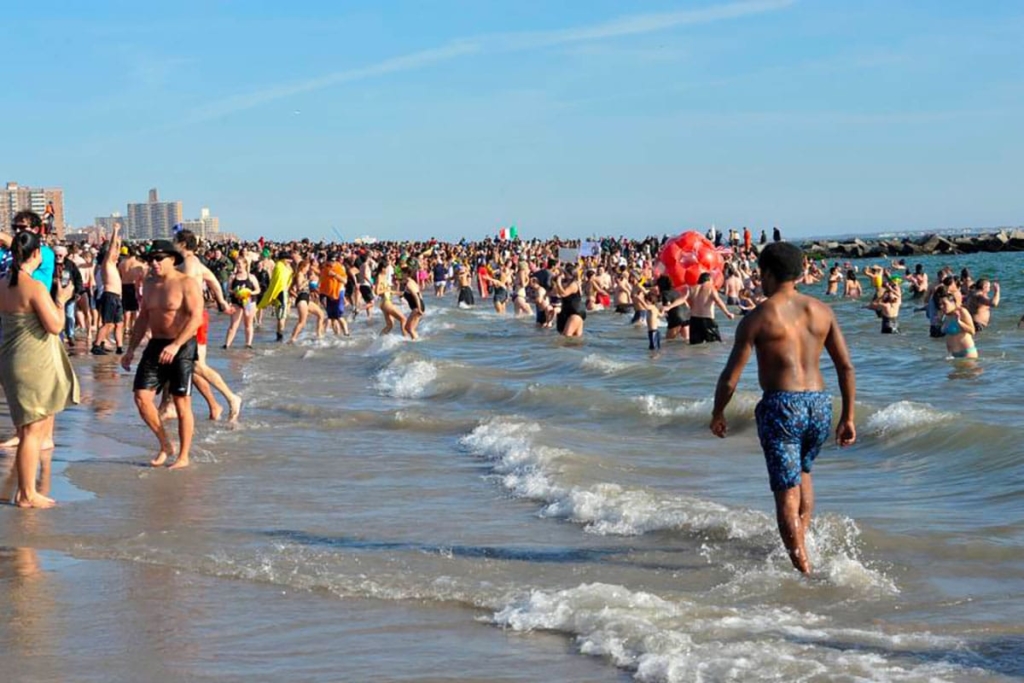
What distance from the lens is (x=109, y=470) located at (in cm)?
835

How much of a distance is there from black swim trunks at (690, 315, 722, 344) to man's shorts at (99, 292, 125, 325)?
27.1 ft

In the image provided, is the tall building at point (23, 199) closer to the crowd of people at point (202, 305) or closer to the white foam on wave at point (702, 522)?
the crowd of people at point (202, 305)

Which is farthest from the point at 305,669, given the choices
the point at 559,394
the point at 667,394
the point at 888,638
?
the point at 667,394

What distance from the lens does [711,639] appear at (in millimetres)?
4605

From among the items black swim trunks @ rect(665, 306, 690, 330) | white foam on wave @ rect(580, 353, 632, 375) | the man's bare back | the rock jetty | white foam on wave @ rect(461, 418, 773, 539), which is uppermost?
the rock jetty

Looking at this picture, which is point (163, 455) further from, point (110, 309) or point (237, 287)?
point (237, 287)

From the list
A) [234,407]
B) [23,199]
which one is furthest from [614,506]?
[23,199]

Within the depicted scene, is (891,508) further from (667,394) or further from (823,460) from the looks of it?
(667,394)

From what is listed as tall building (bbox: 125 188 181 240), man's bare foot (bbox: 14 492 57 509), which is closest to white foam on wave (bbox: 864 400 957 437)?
man's bare foot (bbox: 14 492 57 509)

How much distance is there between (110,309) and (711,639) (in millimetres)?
13092

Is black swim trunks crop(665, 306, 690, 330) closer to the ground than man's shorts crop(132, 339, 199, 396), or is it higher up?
closer to the ground

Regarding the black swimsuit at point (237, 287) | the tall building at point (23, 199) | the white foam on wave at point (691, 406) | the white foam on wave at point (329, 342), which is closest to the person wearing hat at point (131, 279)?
the black swimsuit at point (237, 287)

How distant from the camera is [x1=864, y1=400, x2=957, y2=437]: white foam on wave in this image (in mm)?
10461

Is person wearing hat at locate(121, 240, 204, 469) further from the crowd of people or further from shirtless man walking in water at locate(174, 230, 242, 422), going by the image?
shirtless man walking in water at locate(174, 230, 242, 422)
